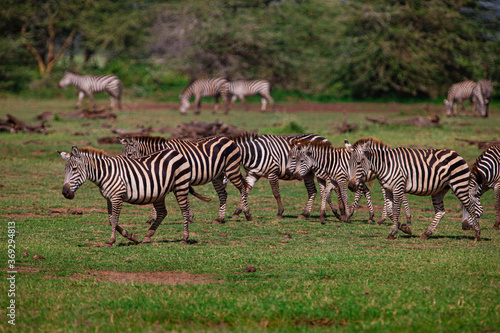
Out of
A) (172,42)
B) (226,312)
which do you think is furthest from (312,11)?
(226,312)

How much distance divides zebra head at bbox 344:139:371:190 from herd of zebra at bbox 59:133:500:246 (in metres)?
0.02

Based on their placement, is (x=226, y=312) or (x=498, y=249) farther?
(x=498, y=249)

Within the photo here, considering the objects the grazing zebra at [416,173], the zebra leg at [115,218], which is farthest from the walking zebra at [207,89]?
the zebra leg at [115,218]

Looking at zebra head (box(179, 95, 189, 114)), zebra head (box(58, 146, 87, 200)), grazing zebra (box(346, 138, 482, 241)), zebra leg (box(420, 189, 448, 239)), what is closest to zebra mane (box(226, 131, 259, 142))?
grazing zebra (box(346, 138, 482, 241))

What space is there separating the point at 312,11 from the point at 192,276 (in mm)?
38714

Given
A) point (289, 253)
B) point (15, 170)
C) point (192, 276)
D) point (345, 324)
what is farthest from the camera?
point (15, 170)

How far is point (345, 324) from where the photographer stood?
5.95 metres

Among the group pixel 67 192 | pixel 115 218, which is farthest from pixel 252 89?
pixel 67 192

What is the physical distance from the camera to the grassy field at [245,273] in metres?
6.04

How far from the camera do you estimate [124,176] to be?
9008 mm

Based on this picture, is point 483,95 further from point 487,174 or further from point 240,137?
point 240,137

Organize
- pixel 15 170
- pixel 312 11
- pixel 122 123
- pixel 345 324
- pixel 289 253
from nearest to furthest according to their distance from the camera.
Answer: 1. pixel 345 324
2. pixel 289 253
3. pixel 15 170
4. pixel 122 123
5. pixel 312 11

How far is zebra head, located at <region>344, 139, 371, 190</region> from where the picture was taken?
1007 centimetres

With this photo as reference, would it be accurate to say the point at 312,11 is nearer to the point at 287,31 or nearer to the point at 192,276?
the point at 287,31
